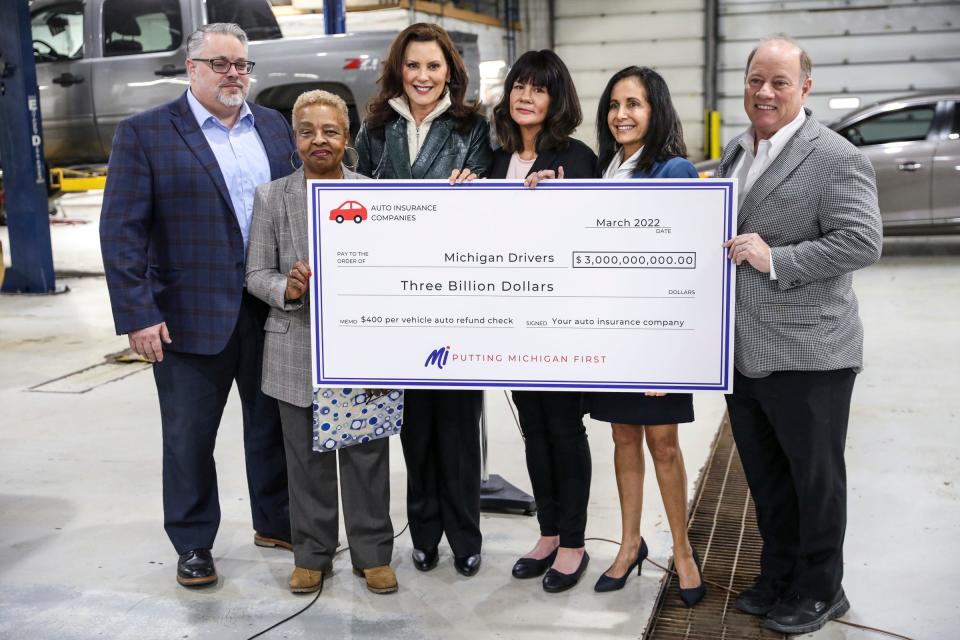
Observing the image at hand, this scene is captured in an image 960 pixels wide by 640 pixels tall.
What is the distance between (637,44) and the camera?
62.2 ft

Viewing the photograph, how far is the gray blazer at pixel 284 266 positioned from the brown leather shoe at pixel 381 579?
60cm

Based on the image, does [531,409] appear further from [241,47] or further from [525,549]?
[241,47]

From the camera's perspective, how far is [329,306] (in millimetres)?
3141

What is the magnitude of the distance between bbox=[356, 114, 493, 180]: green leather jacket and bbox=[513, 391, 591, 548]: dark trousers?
75 centimetres

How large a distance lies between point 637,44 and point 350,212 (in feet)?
55.4

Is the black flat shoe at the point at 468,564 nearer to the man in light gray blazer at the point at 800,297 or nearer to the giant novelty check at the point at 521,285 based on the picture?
the giant novelty check at the point at 521,285

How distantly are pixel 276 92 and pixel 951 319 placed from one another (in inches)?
223

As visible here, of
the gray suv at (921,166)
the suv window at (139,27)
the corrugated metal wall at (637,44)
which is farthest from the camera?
the corrugated metal wall at (637,44)

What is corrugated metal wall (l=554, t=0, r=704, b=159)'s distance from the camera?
60.8 ft

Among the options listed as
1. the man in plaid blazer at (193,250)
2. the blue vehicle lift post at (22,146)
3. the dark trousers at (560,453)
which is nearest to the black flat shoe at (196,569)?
the man in plaid blazer at (193,250)

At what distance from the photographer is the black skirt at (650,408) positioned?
3.09 meters

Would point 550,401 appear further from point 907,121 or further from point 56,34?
point 56,34

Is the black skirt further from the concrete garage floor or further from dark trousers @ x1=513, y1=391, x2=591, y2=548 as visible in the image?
the concrete garage floor

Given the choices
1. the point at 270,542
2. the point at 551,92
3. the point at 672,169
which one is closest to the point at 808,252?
the point at 672,169
